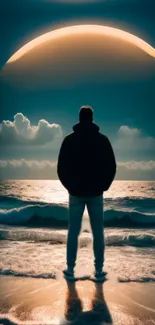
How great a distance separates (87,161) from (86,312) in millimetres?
1724

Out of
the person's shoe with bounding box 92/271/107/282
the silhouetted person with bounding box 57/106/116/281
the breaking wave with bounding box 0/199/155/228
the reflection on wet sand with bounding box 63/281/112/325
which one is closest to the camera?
the reflection on wet sand with bounding box 63/281/112/325

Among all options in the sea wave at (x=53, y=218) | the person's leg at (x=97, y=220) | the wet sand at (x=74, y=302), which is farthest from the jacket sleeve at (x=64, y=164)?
the sea wave at (x=53, y=218)

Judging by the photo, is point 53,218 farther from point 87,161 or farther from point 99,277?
point 87,161

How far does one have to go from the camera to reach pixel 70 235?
4.40 meters

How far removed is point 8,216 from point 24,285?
10605 mm

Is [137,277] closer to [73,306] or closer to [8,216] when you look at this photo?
[73,306]

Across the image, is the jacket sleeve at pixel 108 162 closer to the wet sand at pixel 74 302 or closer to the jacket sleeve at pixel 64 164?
the jacket sleeve at pixel 64 164

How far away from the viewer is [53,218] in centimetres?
1538

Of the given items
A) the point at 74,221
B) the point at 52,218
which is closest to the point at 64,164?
the point at 74,221

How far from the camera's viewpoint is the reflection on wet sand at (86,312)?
3104mm

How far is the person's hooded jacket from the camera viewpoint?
428 cm

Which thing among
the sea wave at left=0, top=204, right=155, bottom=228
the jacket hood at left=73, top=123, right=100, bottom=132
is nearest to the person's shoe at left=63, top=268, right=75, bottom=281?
the jacket hood at left=73, top=123, right=100, bottom=132

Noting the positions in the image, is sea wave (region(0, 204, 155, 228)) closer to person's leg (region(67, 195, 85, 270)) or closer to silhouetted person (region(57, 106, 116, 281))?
person's leg (region(67, 195, 85, 270))

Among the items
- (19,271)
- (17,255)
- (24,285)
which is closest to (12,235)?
(17,255)
